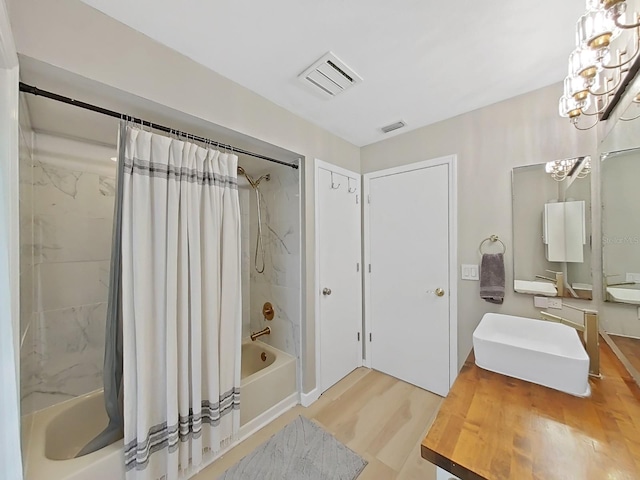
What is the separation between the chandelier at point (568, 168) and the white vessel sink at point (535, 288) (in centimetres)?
72

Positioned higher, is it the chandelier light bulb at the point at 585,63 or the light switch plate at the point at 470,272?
the chandelier light bulb at the point at 585,63

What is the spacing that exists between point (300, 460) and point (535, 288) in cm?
196

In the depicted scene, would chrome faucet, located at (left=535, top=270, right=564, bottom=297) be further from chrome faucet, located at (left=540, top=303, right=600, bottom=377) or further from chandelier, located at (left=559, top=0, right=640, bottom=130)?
chandelier, located at (left=559, top=0, right=640, bottom=130)

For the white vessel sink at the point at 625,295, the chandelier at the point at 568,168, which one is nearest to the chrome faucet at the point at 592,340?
the white vessel sink at the point at 625,295

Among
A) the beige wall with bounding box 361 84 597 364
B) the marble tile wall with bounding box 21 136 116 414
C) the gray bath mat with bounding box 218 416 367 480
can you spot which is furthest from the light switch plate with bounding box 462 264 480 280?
the marble tile wall with bounding box 21 136 116 414

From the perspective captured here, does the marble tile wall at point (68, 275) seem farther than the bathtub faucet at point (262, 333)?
No

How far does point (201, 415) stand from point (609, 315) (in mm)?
2389

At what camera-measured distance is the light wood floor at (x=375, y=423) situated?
61.2 inches

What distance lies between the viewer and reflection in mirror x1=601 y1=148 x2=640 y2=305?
3.62ft

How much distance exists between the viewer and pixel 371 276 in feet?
8.71

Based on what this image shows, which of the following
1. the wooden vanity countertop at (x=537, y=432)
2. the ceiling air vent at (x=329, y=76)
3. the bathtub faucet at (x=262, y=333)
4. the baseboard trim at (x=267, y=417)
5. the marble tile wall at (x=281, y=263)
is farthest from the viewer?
the bathtub faucet at (x=262, y=333)

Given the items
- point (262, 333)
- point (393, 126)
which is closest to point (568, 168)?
point (393, 126)

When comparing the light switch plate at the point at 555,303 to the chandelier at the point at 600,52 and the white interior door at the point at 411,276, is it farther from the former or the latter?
the chandelier at the point at 600,52

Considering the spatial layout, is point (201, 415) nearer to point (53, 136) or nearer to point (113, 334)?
point (113, 334)
